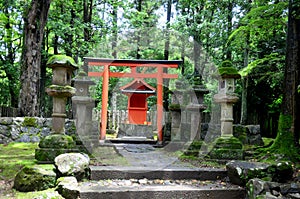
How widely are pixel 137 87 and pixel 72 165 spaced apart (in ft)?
30.0

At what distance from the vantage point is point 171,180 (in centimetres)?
515

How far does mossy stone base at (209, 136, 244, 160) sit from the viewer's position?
6.29 metres

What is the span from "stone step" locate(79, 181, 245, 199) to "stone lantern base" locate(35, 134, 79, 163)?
102 cm

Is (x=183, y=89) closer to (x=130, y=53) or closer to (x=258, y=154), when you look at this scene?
(x=258, y=154)

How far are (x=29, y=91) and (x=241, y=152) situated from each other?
6.76 meters

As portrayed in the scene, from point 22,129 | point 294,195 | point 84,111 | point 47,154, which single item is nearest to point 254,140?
point 84,111

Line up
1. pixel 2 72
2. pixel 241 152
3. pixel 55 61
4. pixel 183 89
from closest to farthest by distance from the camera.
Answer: pixel 55 61 → pixel 241 152 → pixel 183 89 → pixel 2 72

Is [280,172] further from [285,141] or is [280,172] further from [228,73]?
[228,73]

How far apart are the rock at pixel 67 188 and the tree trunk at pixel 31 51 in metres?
5.61

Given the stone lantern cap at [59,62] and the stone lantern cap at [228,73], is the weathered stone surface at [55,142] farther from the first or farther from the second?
the stone lantern cap at [228,73]

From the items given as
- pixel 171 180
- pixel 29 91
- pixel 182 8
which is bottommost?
pixel 171 180

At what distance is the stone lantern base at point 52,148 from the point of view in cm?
526

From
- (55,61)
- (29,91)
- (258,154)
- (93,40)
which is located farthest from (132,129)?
(55,61)

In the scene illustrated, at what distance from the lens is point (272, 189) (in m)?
4.25
